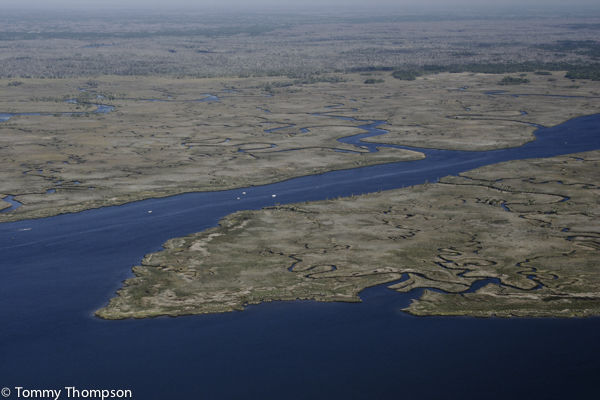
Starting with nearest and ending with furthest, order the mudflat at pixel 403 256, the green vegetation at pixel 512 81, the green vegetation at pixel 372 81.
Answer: the mudflat at pixel 403 256 → the green vegetation at pixel 512 81 → the green vegetation at pixel 372 81

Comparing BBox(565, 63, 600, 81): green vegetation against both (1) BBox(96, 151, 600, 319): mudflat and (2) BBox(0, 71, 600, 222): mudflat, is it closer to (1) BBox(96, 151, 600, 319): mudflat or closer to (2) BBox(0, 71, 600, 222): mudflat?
(2) BBox(0, 71, 600, 222): mudflat

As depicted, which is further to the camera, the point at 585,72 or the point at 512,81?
the point at 585,72

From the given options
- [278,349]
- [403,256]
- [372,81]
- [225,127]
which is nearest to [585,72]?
[372,81]

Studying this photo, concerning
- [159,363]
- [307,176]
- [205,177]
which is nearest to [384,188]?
[307,176]

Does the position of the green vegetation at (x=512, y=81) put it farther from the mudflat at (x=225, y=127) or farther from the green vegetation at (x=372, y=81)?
the green vegetation at (x=372, y=81)

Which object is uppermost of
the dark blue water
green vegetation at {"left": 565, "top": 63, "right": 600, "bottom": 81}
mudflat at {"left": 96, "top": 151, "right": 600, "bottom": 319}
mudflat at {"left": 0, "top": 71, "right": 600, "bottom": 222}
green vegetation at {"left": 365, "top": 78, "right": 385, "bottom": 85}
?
green vegetation at {"left": 565, "top": 63, "right": 600, "bottom": 81}

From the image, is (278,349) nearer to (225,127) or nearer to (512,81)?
(225,127)

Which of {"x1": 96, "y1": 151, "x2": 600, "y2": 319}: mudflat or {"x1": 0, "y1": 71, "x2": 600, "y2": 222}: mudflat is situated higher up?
{"x1": 0, "y1": 71, "x2": 600, "y2": 222}: mudflat

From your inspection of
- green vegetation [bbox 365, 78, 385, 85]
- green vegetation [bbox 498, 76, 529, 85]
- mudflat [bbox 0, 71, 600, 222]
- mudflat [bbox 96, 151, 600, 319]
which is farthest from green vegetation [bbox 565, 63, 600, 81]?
mudflat [bbox 96, 151, 600, 319]

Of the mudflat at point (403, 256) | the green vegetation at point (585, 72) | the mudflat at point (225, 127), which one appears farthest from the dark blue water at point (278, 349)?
the green vegetation at point (585, 72)
